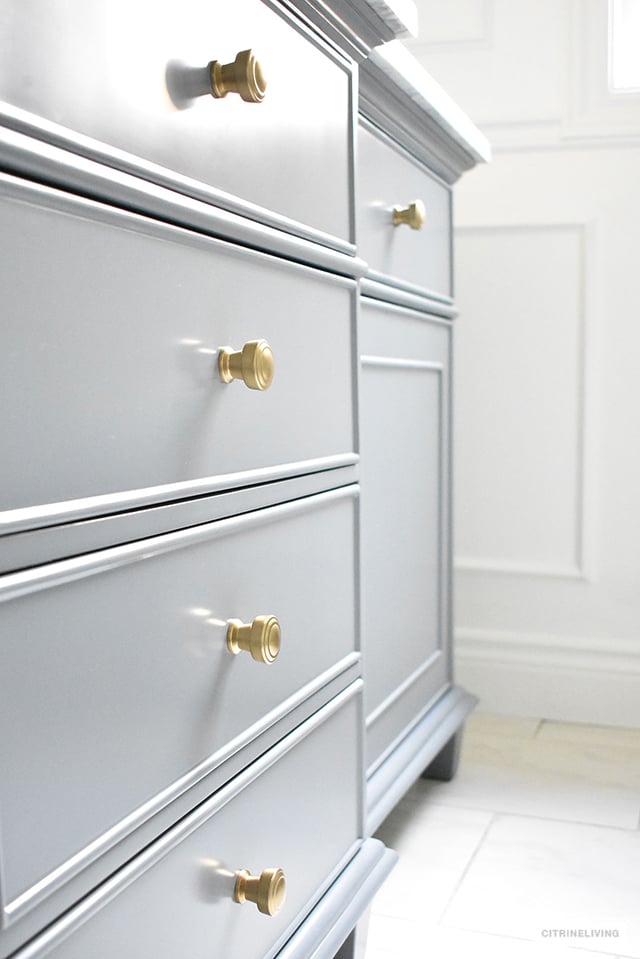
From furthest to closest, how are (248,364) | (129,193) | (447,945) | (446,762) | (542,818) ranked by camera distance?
1. (446,762)
2. (542,818)
3. (447,945)
4. (248,364)
5. (129,193)

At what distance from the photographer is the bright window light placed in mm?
1697

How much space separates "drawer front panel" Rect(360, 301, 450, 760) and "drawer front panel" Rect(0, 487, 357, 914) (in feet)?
1.09

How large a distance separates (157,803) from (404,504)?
2.32 ft

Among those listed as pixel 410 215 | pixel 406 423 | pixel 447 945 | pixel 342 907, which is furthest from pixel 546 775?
pixel 410 215

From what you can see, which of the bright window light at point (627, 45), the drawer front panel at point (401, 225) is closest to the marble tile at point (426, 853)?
the drawer front panel at point (401, 225)

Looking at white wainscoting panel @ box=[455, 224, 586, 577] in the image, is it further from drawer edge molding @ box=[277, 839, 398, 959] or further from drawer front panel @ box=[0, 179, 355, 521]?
drawer front panel @ box=[0, 179, 355, 521]

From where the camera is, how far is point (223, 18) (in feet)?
2.09

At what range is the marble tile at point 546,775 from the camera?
138cm

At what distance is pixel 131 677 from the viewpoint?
55cm

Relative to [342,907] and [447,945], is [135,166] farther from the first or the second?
[447,945]

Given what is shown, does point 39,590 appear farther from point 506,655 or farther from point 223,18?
point 506,655

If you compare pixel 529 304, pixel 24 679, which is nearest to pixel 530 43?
pixel 529 304

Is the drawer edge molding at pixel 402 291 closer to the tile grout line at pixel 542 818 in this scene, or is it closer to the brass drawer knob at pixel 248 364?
the brass drawer knob at pixel 248 364

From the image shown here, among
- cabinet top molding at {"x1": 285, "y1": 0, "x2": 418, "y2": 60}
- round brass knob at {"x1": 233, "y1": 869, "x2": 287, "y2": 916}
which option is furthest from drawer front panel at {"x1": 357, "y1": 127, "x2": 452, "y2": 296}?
round brass knob at {"x1": 233, "y1": 869, "x2": 287, "y2": 916}
